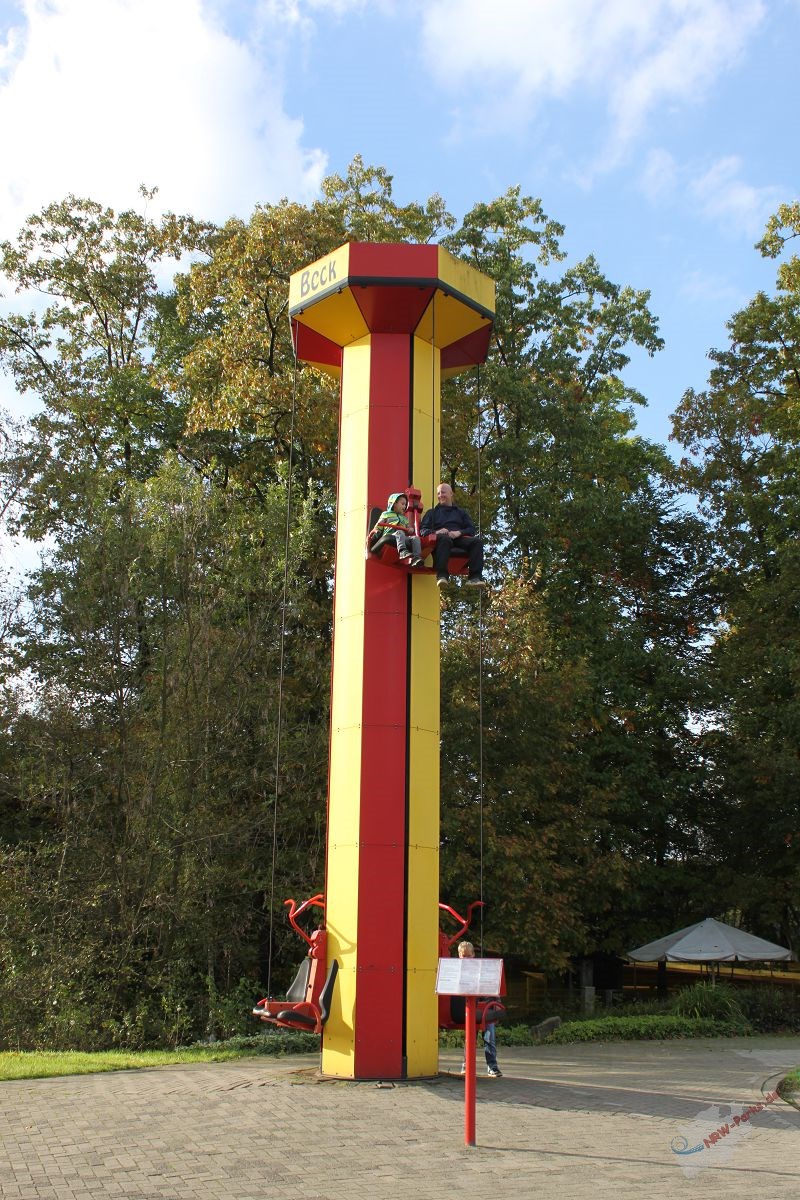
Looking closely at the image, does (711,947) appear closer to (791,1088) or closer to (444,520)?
(791,1088)

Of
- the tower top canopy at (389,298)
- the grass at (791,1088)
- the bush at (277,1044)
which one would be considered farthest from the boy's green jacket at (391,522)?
the grass at (791,1088)

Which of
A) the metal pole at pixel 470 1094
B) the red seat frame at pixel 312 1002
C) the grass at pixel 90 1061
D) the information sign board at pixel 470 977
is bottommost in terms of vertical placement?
the grass at pixel 90 1061

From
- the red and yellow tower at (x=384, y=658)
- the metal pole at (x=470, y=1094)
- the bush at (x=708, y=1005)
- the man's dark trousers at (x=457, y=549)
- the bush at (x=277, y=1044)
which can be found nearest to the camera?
the metal pole at (x=470, y=1094)

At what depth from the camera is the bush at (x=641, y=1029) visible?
56.1ft

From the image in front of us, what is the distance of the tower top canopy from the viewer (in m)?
12.1

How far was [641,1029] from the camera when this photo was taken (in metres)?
17.5

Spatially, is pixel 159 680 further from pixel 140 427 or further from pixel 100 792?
pixel 140 427

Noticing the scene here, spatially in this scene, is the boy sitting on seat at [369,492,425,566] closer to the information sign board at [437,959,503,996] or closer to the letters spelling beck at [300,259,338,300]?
the letters spelling beck at [300,259,338,300]

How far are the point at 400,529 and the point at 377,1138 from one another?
570 centimetres

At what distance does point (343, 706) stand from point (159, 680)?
918 centimetres

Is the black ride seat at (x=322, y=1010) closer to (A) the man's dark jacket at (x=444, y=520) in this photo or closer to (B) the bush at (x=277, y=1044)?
(B) the bush at (x=277, y=1044)

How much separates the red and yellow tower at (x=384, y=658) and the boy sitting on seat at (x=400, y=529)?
18.1 inches

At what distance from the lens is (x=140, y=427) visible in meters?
29.3

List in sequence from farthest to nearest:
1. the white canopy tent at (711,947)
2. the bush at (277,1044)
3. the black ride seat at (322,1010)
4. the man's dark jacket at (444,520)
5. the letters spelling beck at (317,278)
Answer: the white canopy tent at (711,947) < the bush at (277,1044) < the letters spelling beck at (317,278) < the man's dark jacket at (444,520) < the black ride seat at (322,1010)
